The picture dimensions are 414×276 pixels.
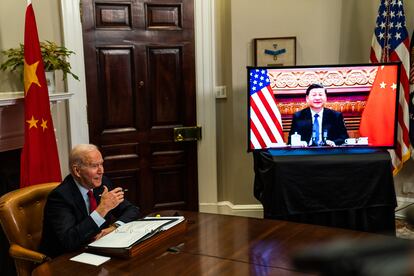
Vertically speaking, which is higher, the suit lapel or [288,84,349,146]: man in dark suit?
[288,84,349,146]: man in dark suit

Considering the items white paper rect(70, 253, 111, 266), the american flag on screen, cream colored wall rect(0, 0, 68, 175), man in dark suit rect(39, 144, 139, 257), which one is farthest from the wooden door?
white paper rect(70, 253, 111, 266)

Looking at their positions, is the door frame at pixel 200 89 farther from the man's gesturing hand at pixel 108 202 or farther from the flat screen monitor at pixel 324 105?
the man's gesturing hand at pixel 108 202

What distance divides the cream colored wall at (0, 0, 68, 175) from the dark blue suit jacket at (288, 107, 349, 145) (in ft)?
5.81

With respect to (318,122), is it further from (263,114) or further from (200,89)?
(200,89)

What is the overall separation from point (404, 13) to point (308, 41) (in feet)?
2.58

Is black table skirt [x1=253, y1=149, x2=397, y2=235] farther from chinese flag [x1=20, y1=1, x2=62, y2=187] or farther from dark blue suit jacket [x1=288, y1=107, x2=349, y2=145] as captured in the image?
chinese flag [x1=20, y1=1, x2=62, y2=187]

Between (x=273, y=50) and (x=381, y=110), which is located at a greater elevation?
(x=273, y=50)

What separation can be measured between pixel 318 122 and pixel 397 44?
976mm

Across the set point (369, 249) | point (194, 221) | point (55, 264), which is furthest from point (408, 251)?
point (194, 221)

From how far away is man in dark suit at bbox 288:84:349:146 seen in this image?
341 centimetres

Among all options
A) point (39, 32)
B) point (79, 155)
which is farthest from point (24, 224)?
point (39, 32)

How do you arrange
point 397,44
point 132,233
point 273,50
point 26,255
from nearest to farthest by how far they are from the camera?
point 132,233, point 26,255, point 397,44, point 273,50

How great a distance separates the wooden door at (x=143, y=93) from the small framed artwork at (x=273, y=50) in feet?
1.84

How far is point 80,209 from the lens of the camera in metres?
2.12
